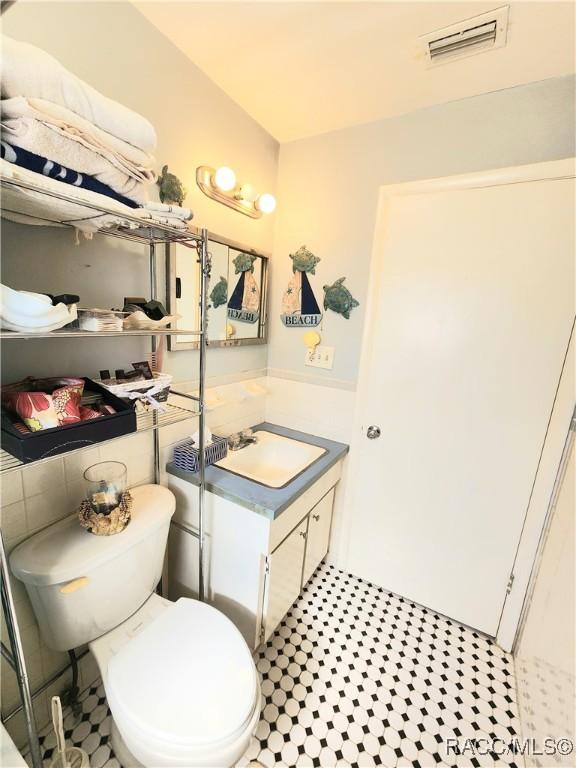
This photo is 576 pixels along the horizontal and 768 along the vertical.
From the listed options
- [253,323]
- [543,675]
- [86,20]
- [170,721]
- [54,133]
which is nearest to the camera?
[54,133]

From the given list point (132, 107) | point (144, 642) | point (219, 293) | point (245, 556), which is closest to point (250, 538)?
point (245, 556)

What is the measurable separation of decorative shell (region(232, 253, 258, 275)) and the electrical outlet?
1.79ft

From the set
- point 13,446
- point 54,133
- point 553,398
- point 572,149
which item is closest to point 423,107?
point 572,149

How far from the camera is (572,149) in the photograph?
1.18 metres

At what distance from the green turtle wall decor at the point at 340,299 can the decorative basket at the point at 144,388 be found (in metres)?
0.95

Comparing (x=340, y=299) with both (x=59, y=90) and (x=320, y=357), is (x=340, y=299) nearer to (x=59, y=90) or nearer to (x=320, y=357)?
(x=320, y=357)

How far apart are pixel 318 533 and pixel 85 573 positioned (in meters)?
1.09

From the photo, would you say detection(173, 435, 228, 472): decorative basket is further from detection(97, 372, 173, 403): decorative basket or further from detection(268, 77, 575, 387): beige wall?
detection(268, 77, 575, 387): beige wall

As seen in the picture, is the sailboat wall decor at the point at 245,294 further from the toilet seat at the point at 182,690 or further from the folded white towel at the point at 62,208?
the toilet seat at the point at 182,690

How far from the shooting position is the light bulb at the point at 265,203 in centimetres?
156

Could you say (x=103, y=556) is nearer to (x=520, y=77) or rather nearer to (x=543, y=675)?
(x=543, y=675)

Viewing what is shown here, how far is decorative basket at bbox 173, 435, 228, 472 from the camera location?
1311 millimetres

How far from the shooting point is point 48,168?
0.70 meters

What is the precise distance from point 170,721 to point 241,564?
50cm
